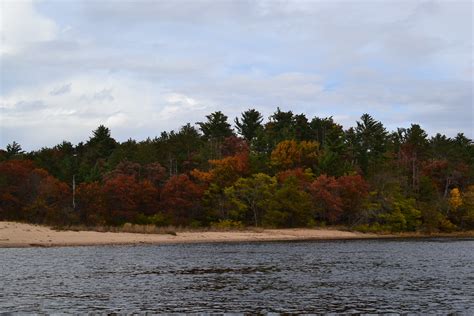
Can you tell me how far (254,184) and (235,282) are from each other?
2634 inches

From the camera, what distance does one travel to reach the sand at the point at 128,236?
2662 inches

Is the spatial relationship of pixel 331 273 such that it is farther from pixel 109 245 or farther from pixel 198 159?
pixel 198 159

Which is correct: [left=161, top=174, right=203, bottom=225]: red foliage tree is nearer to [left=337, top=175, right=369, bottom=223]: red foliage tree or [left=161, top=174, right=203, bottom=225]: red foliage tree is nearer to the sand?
the sand

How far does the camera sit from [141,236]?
79.3m

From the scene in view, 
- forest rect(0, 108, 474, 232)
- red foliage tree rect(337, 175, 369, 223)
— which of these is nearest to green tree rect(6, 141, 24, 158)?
forest rect(0, 108, 474, 232)

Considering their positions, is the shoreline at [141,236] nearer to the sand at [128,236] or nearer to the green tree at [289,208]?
the sand at [128,236]

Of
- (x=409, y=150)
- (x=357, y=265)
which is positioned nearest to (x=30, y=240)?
(x=357, y=265)

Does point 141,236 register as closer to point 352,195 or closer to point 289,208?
point 289,208

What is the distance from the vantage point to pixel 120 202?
95688mm

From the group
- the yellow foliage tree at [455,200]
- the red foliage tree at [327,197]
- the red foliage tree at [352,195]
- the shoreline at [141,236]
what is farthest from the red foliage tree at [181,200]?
the yellow foliage tree at [455,200]

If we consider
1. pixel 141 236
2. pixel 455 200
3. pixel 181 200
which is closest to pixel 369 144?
pixel 455 200

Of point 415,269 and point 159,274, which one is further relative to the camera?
point 415,269

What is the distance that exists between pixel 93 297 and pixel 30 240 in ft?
137

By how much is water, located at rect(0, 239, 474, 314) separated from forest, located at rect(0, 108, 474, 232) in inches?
1450
